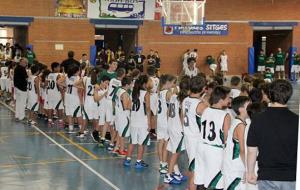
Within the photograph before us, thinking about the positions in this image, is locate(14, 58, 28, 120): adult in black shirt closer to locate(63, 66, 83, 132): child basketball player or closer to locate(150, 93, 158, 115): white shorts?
locate(63, 66, 83, 132): child basketball player

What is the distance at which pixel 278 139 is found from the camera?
4.52 metres

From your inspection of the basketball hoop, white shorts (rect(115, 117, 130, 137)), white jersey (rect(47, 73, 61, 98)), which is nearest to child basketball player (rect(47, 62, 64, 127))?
white jersey (rect(47, 73, 61, 98))

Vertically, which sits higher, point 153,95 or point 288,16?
point 288,16

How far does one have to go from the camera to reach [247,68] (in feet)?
104

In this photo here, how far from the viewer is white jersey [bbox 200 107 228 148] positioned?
20.3 feet

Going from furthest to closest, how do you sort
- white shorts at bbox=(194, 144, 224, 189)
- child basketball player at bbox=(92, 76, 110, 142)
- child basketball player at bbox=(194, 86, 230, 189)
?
1. child basketball player at bbox=(92, 76, 110, 142)
2. white shorts at bbox=(194, 144, 224, 189)
3. child basketball player at bbox=(194, 86, 230, 189)

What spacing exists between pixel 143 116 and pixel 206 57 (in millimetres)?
21781

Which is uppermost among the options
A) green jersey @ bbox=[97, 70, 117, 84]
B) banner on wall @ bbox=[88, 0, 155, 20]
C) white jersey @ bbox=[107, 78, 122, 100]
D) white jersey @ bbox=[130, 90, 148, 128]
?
banner on wall @ bbox=[88, 0, 155, 20]

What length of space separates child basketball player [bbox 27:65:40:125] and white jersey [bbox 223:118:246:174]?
9.72 m

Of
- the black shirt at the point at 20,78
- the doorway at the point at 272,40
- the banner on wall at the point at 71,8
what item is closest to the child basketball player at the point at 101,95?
the black shirt at the point at 20,78

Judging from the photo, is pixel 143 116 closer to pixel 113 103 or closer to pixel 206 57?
pixel 113 103

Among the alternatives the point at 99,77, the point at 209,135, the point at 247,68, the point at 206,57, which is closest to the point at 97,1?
the point at 206,57

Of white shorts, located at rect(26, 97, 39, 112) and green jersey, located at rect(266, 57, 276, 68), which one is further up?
green jersey, located at rect(266, 57, 276, 68)

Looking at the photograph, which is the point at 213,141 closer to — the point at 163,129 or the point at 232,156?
the point at 232,156
